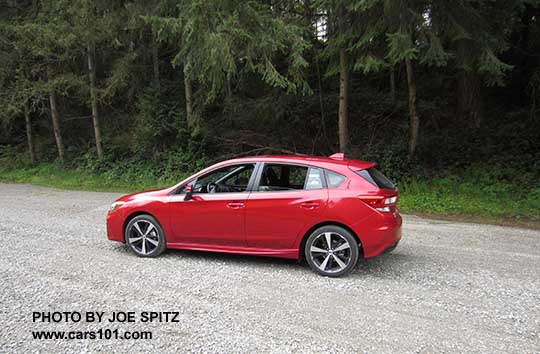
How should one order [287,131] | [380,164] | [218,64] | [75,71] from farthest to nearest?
1. [75,71]
2. [287,131]
3. [380,164]
4. [218,64]

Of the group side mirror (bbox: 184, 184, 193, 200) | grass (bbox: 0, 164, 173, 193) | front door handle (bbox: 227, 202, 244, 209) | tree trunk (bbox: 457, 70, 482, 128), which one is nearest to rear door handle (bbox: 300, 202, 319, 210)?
front door handle (bbox: 227, 202, 244, 209)

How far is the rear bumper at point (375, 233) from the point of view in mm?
4375

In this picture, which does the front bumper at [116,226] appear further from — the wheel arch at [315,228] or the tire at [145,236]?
the wheel arch at [315,228]

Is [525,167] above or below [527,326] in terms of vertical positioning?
above

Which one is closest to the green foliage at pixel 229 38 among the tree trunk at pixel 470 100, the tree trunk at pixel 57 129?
the tree trunk at pixel 470 100

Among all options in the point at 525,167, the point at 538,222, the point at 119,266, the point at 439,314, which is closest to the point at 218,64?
the point at 119,266

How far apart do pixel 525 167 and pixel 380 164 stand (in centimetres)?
409

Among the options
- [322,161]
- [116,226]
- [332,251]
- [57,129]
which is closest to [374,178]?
[322,161]

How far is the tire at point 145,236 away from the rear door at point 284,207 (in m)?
1.46

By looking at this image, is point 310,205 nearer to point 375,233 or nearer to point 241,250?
point 375,233

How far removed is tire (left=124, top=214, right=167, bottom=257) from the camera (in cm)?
533

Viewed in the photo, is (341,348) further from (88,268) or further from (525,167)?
(525,167)

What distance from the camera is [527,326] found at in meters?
3.30

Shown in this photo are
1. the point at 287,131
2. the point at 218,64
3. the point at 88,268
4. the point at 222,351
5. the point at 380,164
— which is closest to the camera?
the point at 222,351
